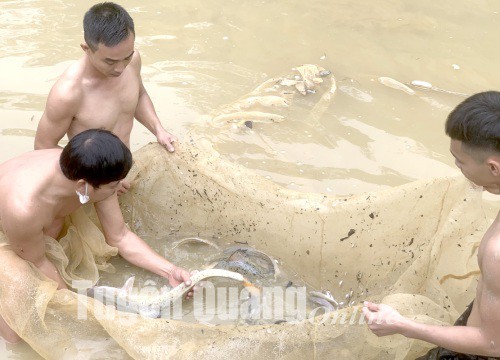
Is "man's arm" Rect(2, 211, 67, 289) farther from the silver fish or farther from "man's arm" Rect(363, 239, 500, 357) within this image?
"man's arm" Rect(363, 239, 500, 357)

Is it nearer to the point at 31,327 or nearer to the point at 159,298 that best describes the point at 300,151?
the point at 159,298

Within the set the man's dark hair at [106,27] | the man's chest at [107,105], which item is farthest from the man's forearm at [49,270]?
the man's dark hair at [106,27]

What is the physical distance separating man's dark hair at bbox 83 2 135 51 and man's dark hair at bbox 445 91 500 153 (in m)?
1.63

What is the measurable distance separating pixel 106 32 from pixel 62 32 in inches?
104

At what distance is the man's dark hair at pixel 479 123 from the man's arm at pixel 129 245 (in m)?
1.58

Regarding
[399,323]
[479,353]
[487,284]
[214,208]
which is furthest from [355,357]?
[214,208]

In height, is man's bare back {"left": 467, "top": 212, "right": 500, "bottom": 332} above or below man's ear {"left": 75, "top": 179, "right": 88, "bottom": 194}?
above

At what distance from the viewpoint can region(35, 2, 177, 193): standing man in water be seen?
9.89 ft

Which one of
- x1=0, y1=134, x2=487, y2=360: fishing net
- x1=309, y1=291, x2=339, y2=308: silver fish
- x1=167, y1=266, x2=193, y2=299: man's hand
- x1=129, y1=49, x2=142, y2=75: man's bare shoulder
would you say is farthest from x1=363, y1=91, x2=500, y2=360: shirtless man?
x1=129, y1=49, x2=142, y2=75: man's bare shoulder

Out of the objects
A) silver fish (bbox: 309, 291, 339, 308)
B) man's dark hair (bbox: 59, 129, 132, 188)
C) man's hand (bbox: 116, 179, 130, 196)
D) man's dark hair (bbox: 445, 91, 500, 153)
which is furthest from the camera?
man's hand (bbox: 116, 179, 130, 196)

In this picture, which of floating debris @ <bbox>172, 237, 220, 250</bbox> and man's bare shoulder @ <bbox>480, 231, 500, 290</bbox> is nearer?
man's bare shoulder @ <bbox>480, 231, 500, 290</bbox>

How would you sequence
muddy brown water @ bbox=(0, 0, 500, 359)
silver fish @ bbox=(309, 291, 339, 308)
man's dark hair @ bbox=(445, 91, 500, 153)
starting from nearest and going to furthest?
man's dark hair @ bbox=(445, 91, 500, 153)
silver fish @ bbox=(309, 291, 339, 308)
muddy brown water @ bbox=(0, 0, 500, 359)

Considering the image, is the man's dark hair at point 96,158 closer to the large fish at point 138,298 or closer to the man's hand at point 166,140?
the large fish at point 138,298

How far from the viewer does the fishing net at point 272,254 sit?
245 centimetres
